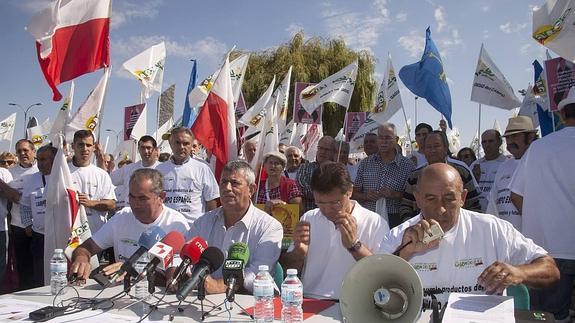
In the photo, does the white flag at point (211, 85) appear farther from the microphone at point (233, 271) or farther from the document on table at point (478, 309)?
the document on table at point (478, 309)

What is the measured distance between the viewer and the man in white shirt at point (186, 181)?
583 cm

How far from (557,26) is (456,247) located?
12.7 ft

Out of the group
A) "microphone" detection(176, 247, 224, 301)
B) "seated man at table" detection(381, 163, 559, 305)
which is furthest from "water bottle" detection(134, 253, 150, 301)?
"seated man at table" detection(381, 163, 559, 305)

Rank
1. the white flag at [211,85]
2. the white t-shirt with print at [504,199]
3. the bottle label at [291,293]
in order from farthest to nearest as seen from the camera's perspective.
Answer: the white flag at [211,85] → the white t-shirt with print at [504,199] → the bottle label at [291,293]

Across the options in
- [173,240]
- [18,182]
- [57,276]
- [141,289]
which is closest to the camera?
[141,289]

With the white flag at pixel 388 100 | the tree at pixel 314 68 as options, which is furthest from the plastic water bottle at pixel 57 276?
the tree at pixel 314 68

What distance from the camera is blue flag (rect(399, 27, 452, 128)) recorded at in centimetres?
790

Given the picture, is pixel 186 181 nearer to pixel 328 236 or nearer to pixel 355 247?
pixel 328 236

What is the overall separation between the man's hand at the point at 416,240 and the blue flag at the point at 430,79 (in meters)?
Result: 5.48

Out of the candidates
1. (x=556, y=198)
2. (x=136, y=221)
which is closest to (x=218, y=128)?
(x=136, y=221)

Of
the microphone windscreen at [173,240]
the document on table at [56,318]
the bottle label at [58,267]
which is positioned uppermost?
the microphone windscreen at [173,240]

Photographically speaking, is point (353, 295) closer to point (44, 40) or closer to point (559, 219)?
point (559, 219)

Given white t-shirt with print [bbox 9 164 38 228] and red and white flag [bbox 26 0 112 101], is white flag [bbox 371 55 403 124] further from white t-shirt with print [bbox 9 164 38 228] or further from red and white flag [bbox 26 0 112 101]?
white t-shirt with print [bbox 9 164 38 228]

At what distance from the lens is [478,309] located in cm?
210
